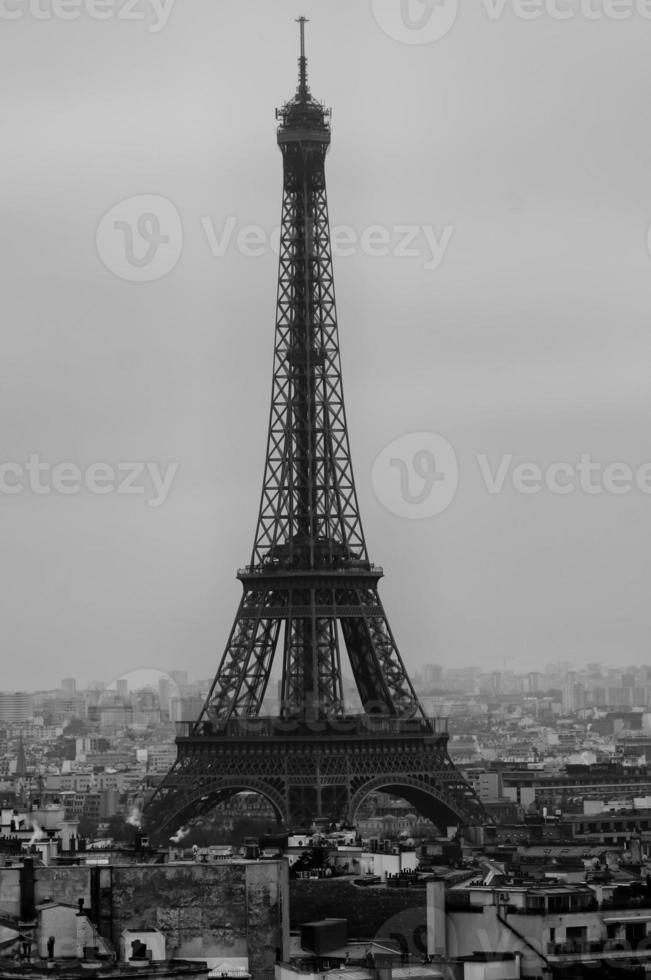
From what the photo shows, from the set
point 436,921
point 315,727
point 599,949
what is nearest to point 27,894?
point 436,921

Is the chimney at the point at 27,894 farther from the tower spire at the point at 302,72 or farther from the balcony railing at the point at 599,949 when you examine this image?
the tower spire at the point at 302,72

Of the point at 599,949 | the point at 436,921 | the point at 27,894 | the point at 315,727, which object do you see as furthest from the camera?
the point at 315,727

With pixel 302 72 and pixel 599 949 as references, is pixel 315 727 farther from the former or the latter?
pixel 599 949

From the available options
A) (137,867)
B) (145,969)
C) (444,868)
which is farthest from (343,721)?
(145,969)

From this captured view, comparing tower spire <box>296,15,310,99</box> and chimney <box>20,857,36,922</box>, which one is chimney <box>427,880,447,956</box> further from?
tower spire <box>296,15,310,99</box>

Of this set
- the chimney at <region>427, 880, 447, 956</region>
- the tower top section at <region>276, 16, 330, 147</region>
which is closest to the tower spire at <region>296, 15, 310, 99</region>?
the tower top section at <region>276, 16, 330, 147</region>

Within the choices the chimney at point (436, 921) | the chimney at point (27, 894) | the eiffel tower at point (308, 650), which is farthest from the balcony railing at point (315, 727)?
the chimney at point (27, 894)

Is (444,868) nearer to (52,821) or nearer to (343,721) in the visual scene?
(52,821)
